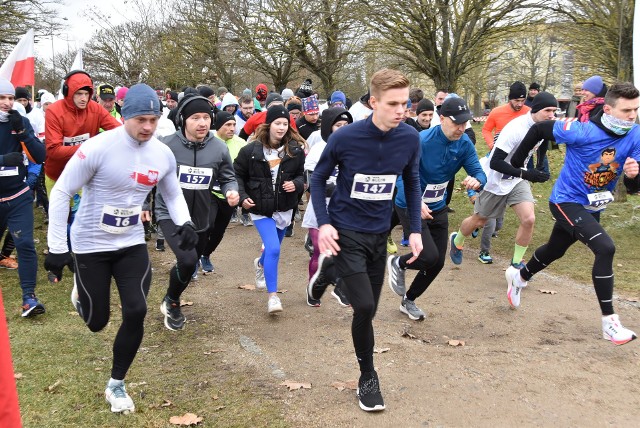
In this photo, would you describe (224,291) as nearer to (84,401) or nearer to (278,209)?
(278,209)

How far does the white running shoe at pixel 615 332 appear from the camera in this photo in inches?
199

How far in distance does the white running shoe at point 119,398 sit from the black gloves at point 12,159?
2882 millimetres

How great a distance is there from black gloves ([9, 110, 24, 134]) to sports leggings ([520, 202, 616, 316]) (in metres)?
5.16

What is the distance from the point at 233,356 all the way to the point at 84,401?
1270 millimetres

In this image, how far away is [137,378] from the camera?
474 cm

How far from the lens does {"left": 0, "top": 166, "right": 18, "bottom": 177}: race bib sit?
20.1 ft

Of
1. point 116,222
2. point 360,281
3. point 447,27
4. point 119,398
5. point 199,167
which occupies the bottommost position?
point 119,398

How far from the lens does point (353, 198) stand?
425 centimetres

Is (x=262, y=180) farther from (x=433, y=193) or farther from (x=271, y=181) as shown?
(x=433, y=193)

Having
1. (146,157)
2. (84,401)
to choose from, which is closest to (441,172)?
(146,157)

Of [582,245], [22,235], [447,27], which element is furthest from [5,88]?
[447,27]

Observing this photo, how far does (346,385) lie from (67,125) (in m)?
4.07

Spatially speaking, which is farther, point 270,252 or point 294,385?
point 270,252

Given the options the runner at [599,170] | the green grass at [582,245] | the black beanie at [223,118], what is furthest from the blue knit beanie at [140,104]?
the green grass at [582,245]
